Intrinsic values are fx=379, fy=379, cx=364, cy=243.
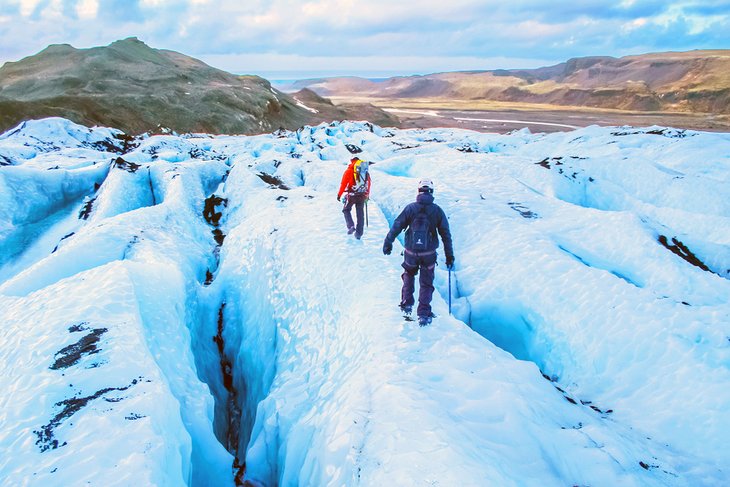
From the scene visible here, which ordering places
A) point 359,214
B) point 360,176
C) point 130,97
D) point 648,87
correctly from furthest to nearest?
point 648,87 → point 130,97 → point 359,214 → point 360,176

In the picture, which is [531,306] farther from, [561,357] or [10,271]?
[10,271]

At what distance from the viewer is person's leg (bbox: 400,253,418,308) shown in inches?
244

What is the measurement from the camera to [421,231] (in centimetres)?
595

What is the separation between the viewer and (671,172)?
53.5 feet

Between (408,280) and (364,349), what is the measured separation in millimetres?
1343

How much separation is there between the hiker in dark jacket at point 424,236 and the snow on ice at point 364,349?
2.41 feet

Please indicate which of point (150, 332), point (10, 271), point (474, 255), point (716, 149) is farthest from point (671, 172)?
point (10, 271)

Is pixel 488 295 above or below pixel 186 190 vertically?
below

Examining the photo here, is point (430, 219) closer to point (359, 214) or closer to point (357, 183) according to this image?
point (357, 183)

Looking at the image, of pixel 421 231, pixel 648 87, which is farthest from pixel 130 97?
pixel 648 87

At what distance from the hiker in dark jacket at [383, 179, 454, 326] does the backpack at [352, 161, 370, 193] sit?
2.73 m

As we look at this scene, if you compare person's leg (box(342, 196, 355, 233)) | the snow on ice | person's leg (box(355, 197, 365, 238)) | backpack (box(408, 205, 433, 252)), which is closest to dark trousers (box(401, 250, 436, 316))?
backpack (box(408, 205, 433, 252))

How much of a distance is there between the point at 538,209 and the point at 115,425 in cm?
1156

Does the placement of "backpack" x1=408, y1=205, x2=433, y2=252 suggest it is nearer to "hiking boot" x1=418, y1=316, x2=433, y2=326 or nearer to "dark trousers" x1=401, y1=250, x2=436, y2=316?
"dark trousers" x1=401, y1=250, x2=436, y2=316
